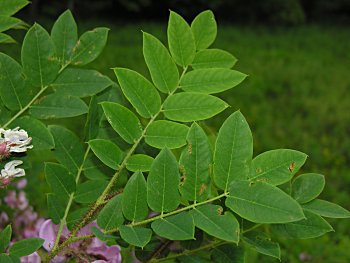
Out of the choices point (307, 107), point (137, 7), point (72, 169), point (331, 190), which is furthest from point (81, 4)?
point (72, 169)

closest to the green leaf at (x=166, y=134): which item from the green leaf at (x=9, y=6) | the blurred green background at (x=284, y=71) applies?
the green leaf at (x=9, y=6)

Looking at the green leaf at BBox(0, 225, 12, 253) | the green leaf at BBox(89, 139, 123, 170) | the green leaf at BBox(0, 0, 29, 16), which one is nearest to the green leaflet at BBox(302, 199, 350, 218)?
the green leaf at BBox(89, 139, 123, 170)

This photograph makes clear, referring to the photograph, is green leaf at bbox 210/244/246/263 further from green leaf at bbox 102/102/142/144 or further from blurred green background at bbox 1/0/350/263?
blurred green background at bbox 1/0/350/263

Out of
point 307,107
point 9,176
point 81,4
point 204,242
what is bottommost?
point 81,4

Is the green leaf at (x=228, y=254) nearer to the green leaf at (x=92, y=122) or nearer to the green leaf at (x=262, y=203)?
the green leaf at (x=262, y=203)

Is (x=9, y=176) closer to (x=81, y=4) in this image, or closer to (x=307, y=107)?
(x=307, y=107)
